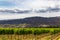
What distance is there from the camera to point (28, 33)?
16.4ft

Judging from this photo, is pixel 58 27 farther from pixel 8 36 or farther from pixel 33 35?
pixel 8 36

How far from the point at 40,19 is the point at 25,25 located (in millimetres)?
469

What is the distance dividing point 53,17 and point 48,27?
365 mm

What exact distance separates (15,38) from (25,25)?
490 mm

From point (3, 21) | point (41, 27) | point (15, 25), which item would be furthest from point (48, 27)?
point (3, 21)

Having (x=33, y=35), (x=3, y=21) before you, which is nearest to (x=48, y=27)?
(x=33, y=35)

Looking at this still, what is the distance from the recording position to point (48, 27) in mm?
5078

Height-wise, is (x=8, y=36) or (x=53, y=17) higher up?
(x=53, y=17)

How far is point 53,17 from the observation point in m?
4.89

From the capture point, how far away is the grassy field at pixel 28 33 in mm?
4742

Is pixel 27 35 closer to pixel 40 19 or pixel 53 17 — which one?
pixel 40 19

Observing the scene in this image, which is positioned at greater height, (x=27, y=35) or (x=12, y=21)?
(x=12, y=21)

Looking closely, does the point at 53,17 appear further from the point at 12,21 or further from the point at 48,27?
the point at 12,21

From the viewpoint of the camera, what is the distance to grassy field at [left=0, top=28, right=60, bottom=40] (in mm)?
4742
